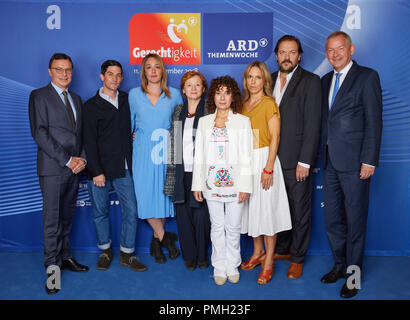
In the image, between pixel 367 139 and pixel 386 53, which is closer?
pixel 367 139

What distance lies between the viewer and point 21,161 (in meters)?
3.37

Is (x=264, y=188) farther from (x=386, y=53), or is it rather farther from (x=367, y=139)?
(x=386, y=53)

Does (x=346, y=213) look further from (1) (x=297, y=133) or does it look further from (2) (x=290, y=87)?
(2) (x=290, y=87)

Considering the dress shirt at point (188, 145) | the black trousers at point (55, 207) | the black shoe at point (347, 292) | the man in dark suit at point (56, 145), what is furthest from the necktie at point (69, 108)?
the black shoe at point (347, 292)

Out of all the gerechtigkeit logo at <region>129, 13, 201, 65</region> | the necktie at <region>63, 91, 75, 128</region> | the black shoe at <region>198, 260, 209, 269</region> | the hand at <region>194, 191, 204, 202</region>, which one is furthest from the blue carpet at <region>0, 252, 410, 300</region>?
the gerechtigkeit logo at <region>129, 13, 201, 65</region>

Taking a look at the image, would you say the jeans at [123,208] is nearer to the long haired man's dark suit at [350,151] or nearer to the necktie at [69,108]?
the necktie at [69,108]

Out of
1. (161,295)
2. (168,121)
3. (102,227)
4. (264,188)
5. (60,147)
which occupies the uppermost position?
(168,121)

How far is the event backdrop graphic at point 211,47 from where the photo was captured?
10.4 feet

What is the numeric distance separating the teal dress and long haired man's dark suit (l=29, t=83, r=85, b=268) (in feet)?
1.63

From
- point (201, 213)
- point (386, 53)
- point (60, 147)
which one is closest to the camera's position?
point (60, 147)

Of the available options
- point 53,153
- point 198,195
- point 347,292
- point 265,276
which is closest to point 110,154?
point 53,153

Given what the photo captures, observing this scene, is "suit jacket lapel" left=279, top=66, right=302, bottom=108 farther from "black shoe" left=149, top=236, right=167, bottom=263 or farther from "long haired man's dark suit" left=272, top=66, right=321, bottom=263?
"black shoe" left=149, top=236, right=167, bottom=263

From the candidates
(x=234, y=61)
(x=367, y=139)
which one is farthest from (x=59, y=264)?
(x=367, y=139)

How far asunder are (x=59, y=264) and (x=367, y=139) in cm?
269
